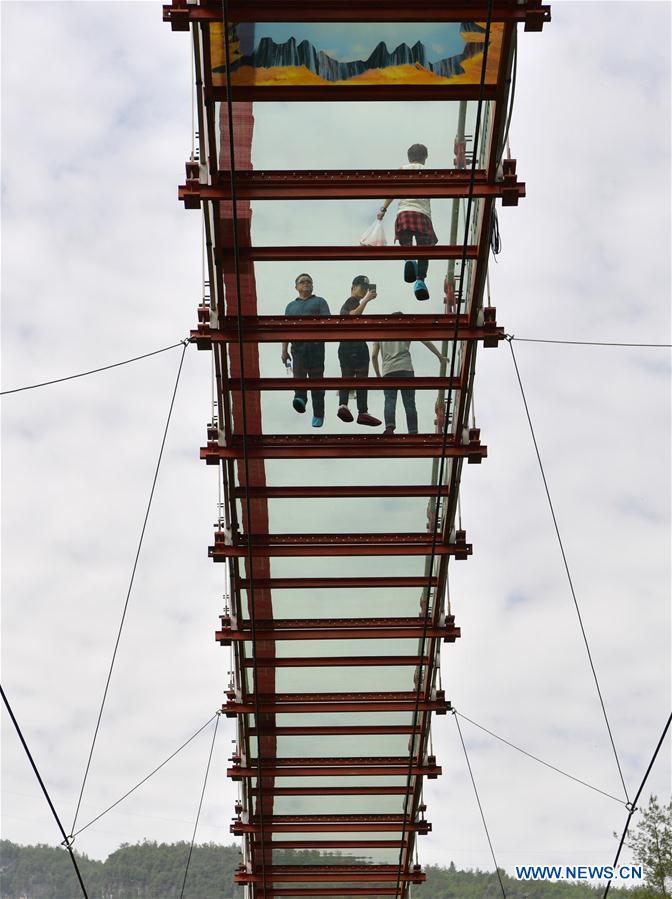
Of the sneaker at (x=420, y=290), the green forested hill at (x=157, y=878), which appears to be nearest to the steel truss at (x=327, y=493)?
the sneaker at (x=420, y=290)

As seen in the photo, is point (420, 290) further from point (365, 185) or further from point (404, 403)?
point (404, 403)

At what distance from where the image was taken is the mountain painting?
32.4 feet

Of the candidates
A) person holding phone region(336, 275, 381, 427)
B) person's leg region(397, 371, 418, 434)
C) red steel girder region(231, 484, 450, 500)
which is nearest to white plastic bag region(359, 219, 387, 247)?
person holding phone region(336, 275, 381, 427)

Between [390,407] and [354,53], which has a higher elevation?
[354,53]

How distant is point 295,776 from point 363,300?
757cm

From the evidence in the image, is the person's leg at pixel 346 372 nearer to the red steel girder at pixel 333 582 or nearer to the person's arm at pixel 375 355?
the person's arm at pixel 375 355

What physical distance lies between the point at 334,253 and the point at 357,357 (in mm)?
1305

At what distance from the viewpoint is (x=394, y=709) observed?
15.2 m

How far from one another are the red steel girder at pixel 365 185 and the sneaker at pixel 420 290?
37.3 inches

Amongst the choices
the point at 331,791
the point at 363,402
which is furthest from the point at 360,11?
the point at 331,791

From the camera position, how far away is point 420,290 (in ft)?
37.5

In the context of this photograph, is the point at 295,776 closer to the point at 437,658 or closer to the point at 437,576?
the point at 437,658

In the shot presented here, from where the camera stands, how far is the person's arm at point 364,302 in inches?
460

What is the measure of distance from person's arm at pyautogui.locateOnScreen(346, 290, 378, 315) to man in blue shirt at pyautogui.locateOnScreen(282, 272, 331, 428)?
0.25m
